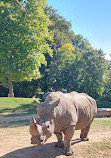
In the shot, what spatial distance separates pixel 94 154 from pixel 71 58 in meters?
22.5

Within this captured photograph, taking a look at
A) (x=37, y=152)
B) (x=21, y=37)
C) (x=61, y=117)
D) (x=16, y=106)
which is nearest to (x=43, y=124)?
(x=61, y=117)

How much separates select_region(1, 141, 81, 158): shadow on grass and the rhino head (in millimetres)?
1404

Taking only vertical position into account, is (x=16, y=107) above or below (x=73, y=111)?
below

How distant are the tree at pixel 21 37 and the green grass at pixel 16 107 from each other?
13.5ft

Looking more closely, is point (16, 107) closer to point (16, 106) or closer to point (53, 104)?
point (16, 106)

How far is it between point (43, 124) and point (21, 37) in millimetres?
11837

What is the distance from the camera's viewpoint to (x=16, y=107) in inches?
733

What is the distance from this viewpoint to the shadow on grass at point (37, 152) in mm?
5613

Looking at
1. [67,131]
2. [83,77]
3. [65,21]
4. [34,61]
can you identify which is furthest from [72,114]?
[65,21]

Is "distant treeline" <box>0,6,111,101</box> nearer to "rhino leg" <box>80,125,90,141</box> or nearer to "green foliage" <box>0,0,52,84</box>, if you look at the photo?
"green foliage" <box>0,0,52,84</box>

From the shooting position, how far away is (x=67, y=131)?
561cm

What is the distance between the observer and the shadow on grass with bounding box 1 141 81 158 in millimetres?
5613

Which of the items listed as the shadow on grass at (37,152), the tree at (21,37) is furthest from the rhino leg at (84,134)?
the tree at (21,37)

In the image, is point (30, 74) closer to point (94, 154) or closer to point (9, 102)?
point (9, 102)
